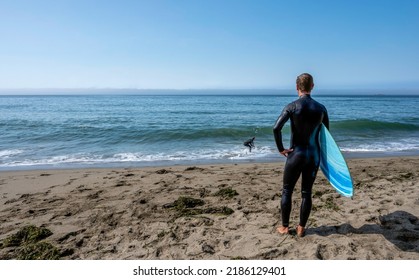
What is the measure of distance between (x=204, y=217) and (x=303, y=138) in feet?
6.87

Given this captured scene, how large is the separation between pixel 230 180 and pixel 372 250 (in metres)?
3.63

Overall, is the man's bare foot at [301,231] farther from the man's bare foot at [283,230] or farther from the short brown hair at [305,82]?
the short brown hair at [305,82]

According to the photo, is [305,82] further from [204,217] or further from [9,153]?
[9,153]

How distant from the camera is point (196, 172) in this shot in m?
7.57

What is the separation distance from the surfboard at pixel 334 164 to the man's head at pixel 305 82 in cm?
55

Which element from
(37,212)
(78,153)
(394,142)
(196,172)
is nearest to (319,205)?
(196,172)

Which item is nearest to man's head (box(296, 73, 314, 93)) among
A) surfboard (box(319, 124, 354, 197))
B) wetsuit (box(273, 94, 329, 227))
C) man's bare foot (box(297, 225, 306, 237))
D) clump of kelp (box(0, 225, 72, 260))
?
wetsuit (box(273, 94, 329, 227))

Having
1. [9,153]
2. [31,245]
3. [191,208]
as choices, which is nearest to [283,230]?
[191,208]

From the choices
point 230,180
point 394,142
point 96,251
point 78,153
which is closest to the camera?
point 96,251

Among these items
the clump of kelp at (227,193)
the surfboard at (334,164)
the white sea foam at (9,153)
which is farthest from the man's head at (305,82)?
the white sea foam at (9,153)

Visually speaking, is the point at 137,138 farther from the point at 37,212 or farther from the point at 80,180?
the point at 37,212

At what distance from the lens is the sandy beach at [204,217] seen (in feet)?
11.2

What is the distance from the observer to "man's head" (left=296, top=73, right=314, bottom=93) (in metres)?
3.35
